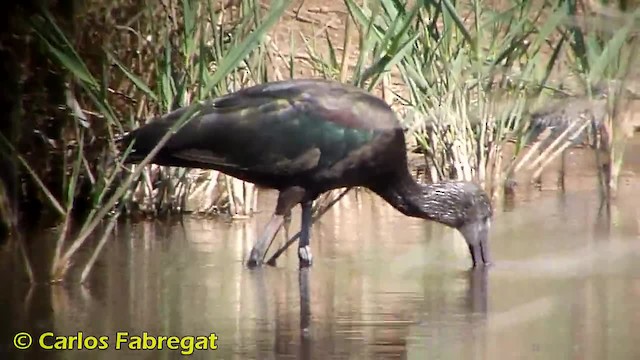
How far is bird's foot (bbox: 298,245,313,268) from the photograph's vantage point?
530 centimetres

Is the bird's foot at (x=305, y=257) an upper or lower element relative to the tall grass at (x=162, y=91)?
lower

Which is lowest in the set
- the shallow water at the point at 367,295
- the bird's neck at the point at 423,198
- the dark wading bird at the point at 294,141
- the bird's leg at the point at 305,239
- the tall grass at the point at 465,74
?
the shallow water at the point at 367,295

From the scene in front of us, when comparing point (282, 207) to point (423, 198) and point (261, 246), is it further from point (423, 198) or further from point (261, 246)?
point (423, 198)

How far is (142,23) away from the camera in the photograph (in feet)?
21.2

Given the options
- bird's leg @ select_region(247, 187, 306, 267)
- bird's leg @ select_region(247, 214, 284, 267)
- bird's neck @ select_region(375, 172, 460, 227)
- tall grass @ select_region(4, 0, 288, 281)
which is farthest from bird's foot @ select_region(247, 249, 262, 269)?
bird's neck @ select_region(375, 172, 460, 227)

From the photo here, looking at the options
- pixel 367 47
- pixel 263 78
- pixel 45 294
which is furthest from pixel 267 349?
pixel 263 78

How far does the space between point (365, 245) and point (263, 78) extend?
105cm

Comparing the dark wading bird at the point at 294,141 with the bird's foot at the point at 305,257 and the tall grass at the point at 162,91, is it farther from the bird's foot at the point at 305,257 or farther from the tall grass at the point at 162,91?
the tall grass at the point at 162,91

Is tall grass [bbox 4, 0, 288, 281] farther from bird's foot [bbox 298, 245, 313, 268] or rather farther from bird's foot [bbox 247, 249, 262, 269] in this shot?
bird's foot [bbox 298, 245, 313, 268]

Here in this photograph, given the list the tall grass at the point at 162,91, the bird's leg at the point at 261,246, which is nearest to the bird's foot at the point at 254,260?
the bird's leg at the point at 261,246

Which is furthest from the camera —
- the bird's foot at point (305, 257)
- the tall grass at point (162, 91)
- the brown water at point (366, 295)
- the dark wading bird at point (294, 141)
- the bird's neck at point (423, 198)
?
the bird's neck at point (423, 198)

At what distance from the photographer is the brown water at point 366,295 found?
3711mm

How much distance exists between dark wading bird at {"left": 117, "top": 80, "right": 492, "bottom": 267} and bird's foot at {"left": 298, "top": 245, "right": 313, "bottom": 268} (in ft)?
0.06

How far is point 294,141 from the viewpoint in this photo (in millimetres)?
5586
